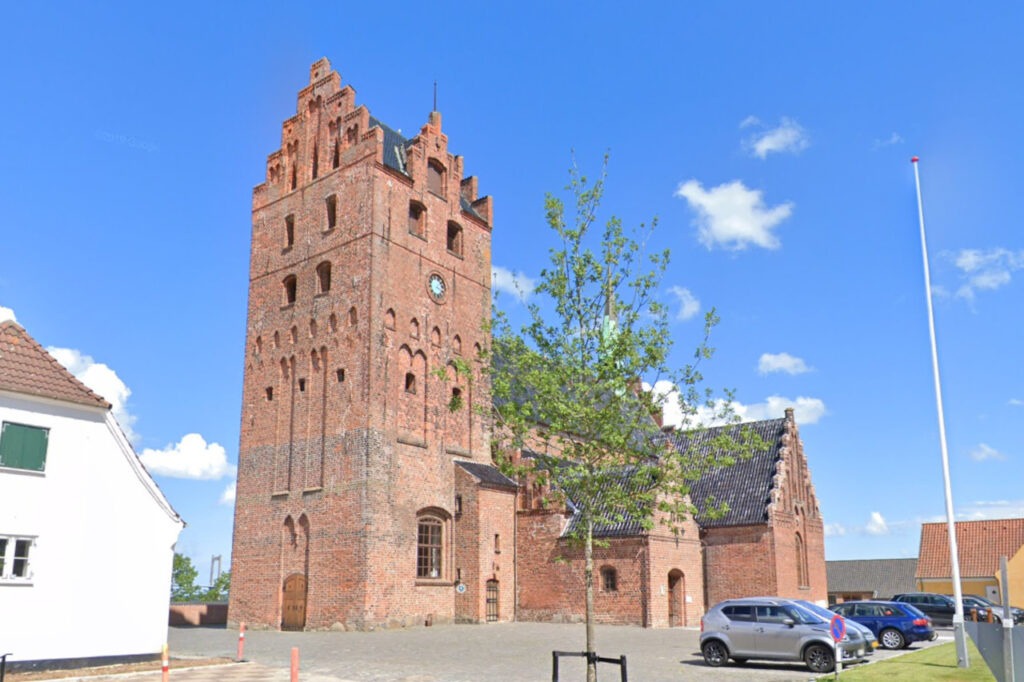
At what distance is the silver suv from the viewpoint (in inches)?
778

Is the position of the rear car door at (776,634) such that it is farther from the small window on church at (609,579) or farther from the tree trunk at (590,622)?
the small window on church at (609,579)

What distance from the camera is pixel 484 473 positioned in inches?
1495

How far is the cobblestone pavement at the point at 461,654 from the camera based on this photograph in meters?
18.0

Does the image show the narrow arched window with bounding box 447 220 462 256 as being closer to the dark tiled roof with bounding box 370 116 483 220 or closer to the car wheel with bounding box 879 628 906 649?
the dark tiled roof with bounding box 370 116 483 220

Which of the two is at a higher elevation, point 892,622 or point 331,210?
point 331,210

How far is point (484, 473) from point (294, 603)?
9.71 m

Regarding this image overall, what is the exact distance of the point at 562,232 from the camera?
14.5 meters

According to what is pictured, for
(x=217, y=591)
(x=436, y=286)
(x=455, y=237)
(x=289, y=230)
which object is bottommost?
(x=217, y=591)

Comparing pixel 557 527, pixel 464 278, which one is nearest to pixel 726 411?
pixel 557 527

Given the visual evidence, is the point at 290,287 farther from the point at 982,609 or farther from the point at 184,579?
the point at 184,579

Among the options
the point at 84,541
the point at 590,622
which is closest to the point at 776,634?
the point at 590,622

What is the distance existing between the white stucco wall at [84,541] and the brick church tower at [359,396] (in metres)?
11.8

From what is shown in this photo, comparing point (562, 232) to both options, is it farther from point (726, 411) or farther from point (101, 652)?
point (101, 652)

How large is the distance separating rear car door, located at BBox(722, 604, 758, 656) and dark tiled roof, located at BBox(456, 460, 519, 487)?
55.2 ft
